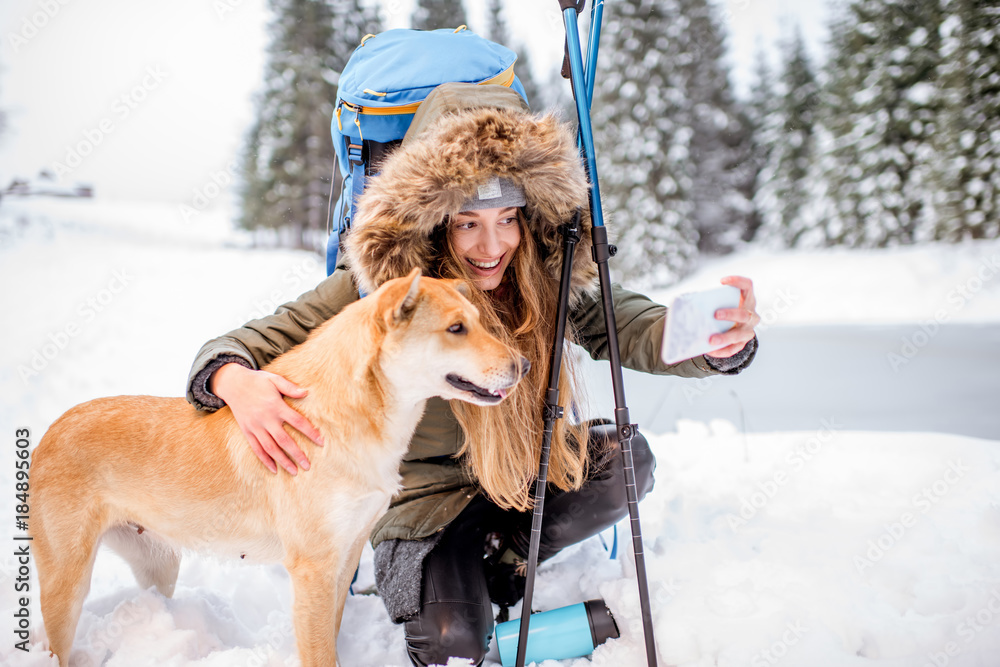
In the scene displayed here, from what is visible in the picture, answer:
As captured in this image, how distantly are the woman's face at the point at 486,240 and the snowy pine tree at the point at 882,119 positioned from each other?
14.1m

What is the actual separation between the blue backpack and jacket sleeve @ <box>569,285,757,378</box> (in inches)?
52.5

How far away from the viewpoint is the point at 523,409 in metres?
2.47

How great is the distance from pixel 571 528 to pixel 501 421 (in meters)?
0.70

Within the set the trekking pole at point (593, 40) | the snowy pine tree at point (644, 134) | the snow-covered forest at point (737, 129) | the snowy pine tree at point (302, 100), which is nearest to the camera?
the trekking pole at point (593, 40)

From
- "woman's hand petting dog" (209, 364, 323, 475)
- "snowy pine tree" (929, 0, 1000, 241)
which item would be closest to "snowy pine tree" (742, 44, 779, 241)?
"snowy pine tree" (929, 0, 1000, 241)

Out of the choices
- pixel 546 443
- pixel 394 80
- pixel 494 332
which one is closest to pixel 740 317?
pixel 546 443

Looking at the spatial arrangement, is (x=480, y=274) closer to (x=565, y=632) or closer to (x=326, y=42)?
(x=565, y=632)

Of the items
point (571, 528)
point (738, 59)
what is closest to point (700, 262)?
point (738, 59)

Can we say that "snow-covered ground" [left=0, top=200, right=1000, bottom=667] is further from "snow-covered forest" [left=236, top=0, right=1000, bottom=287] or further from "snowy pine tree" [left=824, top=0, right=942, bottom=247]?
"snowy pine tree" [left=824, top=0, right=942, bottom=247]

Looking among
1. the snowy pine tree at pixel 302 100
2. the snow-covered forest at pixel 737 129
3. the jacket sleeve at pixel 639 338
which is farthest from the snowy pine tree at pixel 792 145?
the jacket sleeve at pixel 639 338

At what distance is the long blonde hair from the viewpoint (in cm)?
240

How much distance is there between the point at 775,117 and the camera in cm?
1881

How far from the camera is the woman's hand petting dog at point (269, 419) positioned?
6.17 ft

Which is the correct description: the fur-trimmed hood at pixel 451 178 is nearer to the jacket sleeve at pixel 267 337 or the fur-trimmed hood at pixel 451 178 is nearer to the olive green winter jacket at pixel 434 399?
the jacket sleeve at pixel 267 337
